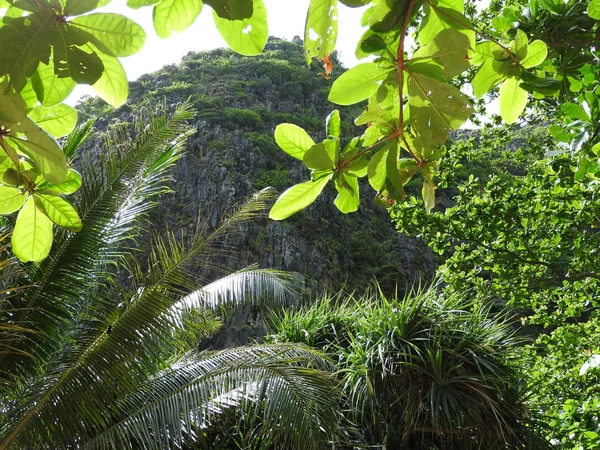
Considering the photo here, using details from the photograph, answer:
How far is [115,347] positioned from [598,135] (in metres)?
2.31

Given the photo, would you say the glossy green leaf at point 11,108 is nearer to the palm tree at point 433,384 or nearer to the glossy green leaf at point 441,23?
the glossy green leaf at point 441,23

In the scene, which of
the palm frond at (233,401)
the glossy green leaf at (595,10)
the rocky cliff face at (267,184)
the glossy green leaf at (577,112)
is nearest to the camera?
the glossy green leaf at (595,10)

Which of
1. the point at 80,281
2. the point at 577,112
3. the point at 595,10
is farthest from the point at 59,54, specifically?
the point at 80,281

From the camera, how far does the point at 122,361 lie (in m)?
2.60

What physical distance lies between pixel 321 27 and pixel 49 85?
19 cm

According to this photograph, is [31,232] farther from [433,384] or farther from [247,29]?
[433,384]

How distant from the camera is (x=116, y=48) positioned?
0.34 meters

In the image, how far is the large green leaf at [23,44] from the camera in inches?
11.4

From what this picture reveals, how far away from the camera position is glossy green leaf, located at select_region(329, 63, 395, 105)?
415mm

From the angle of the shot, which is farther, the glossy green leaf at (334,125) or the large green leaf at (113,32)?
the glossy green leaf at (334,125)

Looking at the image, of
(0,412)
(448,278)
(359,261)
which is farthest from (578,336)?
(359,261)

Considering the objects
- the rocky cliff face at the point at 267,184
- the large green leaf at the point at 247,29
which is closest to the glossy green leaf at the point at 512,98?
the large green leaf at the point at 247,29

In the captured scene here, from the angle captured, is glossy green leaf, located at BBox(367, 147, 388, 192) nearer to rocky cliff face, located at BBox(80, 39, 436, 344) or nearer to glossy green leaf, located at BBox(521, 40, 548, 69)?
glossy green leaf, located at BBox(521, 40, 548, 69)

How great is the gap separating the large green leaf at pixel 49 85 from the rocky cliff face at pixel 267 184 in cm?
999
